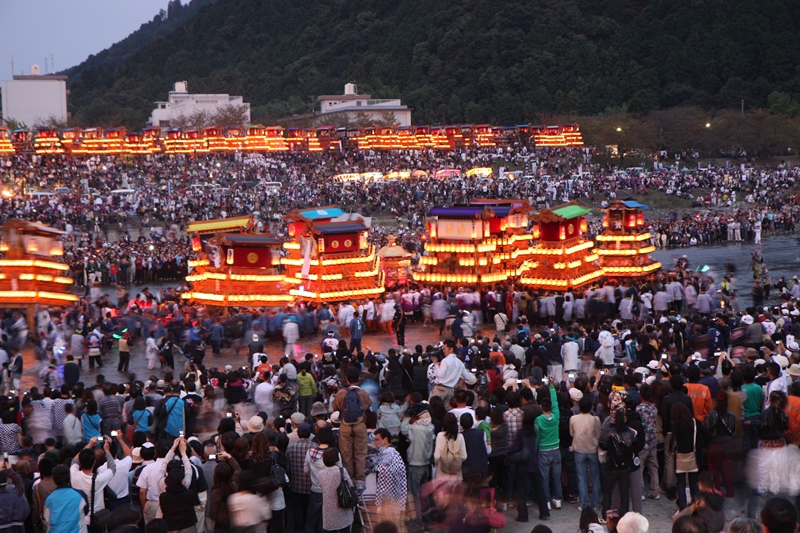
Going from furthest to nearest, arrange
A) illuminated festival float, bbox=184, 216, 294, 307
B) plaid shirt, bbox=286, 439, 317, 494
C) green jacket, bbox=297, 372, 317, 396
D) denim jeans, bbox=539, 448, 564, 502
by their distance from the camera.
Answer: illuminated festival float, bbox=184, 216, 294, 307
green jacket, bbox=297, 372, 317, 396
denim jeans, bbox=539, 448, 564, 502
plaid shirt, bbox=286, 439, 317, 494

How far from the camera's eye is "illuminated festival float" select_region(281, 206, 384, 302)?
2436 centimetres

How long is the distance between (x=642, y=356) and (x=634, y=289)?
8.33 metres

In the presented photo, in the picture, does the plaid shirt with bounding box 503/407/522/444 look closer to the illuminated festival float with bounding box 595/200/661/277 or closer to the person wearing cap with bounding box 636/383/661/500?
the person wearing cap with bounding box 636/383/661/500

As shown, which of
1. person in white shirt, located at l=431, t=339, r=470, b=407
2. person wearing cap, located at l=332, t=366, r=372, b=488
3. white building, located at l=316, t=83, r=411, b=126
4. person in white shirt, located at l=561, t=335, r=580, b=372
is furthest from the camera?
white building, located at l=316, t=83, r=411, b=126

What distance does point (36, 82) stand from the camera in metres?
95.1

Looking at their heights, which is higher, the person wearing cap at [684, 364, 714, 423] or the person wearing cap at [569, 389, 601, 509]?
the person wearing cap at [684, 364, 714, 423]

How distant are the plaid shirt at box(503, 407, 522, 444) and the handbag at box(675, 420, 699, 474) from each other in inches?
69.0

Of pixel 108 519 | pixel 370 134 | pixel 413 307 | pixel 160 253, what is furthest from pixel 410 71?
pixel 108 519

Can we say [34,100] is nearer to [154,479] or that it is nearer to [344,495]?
[154,479]

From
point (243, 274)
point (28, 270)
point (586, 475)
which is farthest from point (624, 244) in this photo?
point (586, 475)

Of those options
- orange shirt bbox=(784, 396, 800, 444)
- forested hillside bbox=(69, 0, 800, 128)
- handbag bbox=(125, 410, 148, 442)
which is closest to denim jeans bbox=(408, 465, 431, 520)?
handbag bbox=(125, 410, 148, 442)

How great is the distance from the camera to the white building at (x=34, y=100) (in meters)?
94.1

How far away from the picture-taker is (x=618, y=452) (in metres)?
9.80

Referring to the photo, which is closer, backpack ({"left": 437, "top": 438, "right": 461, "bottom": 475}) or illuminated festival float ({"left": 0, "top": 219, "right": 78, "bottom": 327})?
backpack ({"left": 437, "top": 438, "right": 461, "bottom": 475})
